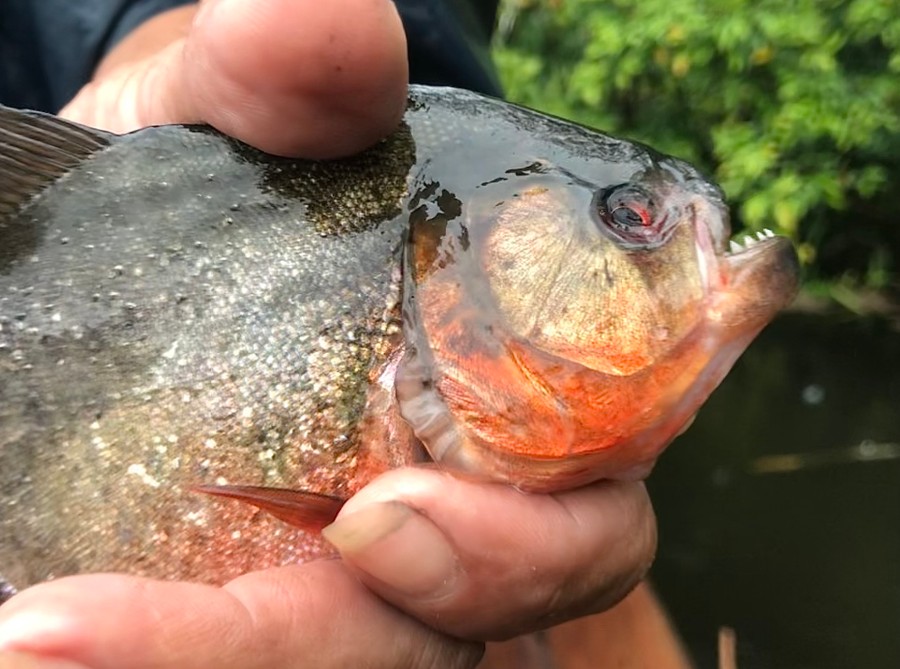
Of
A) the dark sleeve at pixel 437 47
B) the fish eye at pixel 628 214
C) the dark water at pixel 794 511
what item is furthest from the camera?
the dark water at pixel 794 511

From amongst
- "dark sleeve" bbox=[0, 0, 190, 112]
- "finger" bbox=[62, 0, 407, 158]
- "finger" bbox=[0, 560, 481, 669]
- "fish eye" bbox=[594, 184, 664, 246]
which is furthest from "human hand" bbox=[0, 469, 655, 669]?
"dark sleeve" bbox=[0, 0, 190, 112]

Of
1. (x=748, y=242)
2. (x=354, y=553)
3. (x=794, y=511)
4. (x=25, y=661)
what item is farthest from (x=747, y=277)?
(x=794, y=511)

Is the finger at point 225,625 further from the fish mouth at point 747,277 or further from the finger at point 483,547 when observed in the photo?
the fish mouth at point 747,277

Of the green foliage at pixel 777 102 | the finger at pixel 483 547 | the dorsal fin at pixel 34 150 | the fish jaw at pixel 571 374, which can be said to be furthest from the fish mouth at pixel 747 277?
the green foliage at pixel 777 102

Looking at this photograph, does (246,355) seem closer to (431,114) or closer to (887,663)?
(431,114)

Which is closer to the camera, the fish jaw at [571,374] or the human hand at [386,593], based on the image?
the human hand at [386,593]

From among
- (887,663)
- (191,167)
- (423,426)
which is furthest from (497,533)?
(887,663)

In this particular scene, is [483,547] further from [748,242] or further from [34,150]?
[34,150]

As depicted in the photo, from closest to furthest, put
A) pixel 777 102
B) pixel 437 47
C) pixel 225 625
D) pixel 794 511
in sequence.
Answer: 1. pixel 225 625
2. pixel 437 47
3. pixel 794 511
4. pixel 777 102
